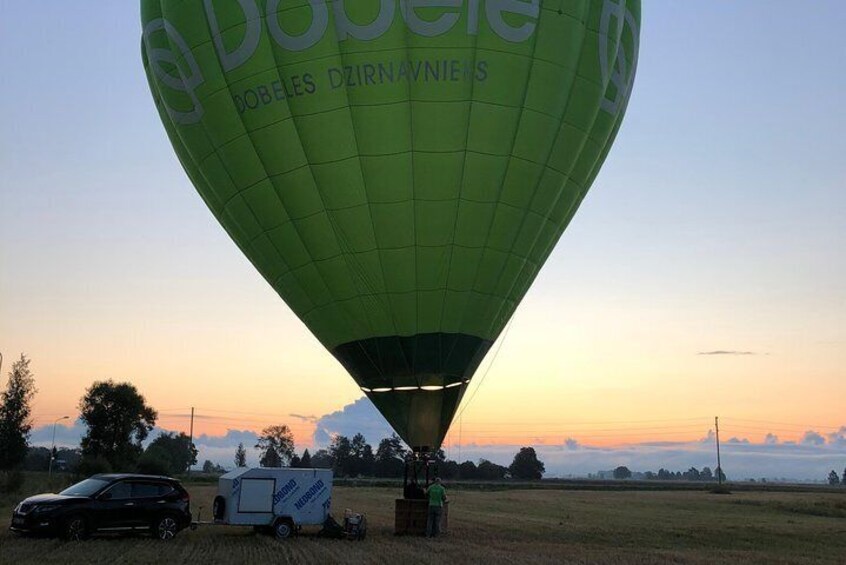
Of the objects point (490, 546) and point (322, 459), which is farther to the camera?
point (322, 459)

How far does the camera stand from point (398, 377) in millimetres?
17719

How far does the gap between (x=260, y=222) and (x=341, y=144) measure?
2.80 meters

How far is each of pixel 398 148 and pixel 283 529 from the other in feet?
28.9

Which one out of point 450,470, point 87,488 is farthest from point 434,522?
point 450,470

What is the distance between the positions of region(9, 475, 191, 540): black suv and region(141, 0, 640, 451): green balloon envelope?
189 inches

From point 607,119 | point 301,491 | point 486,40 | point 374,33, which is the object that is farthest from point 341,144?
point 301,491

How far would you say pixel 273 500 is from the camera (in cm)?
1842

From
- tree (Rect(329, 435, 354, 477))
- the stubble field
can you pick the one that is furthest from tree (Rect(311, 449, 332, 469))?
the stubble field

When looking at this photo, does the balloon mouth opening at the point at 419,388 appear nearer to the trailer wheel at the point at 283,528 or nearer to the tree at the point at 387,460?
the trailer wheel at the point at 283,528

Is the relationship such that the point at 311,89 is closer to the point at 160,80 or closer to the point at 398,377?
the point at 160,80

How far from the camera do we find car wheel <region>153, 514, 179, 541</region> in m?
17.3

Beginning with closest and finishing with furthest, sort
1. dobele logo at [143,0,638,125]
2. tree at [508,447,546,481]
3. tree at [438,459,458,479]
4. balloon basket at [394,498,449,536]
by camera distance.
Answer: dobele logo at [143,0,638,125], balloon basket at [394,498,449,536], tree at [438,459,458,479], tree at [508,447,546,481]

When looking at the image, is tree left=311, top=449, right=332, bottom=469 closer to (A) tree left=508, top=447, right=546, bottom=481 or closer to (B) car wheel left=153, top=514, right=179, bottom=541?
(A) tree left=508, top=447, right=546, bottom=481

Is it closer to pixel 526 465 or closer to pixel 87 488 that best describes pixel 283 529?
pixel 87 488
